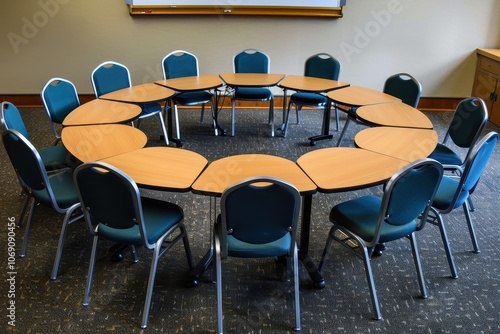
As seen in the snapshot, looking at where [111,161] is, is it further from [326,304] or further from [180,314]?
[326,304]

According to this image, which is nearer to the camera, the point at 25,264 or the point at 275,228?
the point at 275,228

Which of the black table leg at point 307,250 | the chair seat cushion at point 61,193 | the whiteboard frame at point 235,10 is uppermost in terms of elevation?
the whiteboard frame at point 235,10

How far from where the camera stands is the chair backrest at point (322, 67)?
4941 millimetres

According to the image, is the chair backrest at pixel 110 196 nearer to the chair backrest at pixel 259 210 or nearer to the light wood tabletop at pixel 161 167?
the light wood tabletop at pixel 161 167

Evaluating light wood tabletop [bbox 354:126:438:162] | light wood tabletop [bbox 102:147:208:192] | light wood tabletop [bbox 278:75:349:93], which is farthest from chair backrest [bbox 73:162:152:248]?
light wood tabletop [bbox 278:75:349:93]

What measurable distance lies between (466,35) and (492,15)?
383mm

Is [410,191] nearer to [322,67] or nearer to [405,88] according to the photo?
[405,88]

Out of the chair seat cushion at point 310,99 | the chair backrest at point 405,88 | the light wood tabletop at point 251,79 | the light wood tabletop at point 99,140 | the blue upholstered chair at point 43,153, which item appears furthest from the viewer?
the chair seat cushion at point 310,99

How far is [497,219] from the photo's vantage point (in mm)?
3418

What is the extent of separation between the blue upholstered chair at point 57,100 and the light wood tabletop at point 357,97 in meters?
2.44

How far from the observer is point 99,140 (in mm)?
3012

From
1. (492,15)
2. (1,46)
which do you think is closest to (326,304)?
(492,15)

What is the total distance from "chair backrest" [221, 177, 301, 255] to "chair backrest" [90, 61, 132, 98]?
287 centimetres

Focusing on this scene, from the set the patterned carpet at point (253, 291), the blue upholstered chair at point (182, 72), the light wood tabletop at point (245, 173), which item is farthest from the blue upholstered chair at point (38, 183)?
the blue upholstered chair at point (182, 72)
